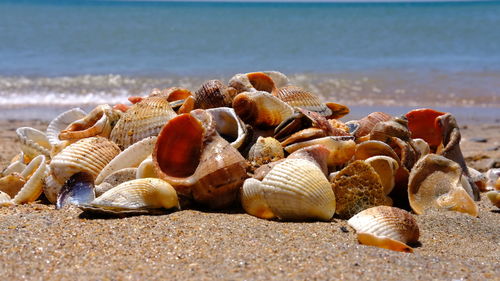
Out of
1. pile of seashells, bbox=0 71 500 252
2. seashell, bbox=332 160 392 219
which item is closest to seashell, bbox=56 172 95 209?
pile of seashells, bbox=0 71 500 252

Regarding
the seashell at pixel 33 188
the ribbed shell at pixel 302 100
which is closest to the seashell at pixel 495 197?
the ribbed shell at pixel 302 100

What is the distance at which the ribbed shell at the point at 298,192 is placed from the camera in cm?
335

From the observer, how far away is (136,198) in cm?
340

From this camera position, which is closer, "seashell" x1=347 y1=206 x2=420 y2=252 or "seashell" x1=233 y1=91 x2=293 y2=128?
"seashell" x1=347 y1=206 x2=420 y2=252

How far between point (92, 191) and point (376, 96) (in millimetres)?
9811

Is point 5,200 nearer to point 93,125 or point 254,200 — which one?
point 93,125

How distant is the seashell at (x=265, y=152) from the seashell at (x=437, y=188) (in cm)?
89

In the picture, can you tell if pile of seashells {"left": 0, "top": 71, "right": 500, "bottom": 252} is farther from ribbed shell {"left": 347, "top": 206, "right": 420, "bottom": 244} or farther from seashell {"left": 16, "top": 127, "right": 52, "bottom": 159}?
seashell {"left": 16, "top": 127, "right": 52, "bottom": 159}

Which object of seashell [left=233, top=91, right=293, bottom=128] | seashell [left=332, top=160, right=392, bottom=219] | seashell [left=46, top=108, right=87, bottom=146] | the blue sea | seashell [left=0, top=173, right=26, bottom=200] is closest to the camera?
seashell [left=332, top=160, right=392, bottom=219]

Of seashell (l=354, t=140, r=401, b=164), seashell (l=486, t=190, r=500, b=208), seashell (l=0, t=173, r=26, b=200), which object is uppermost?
seashell (l=354, t=140, r=401, b=164)

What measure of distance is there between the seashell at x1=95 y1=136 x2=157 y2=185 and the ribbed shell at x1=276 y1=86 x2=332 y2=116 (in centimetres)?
116

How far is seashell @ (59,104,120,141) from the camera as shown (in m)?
4.39

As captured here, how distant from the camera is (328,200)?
344 centimetres

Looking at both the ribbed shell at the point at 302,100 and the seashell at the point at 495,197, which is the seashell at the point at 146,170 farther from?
the seashell at the point at 495,197
